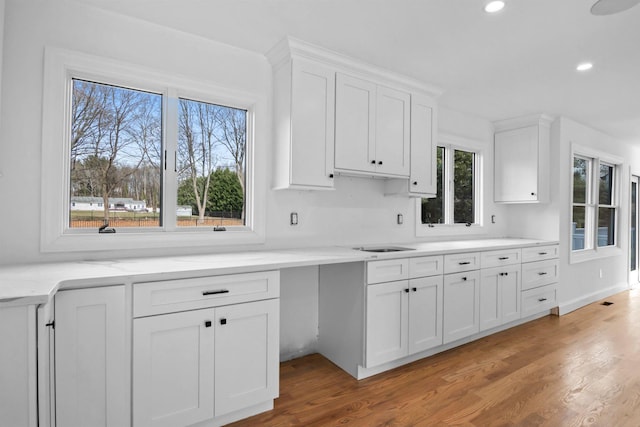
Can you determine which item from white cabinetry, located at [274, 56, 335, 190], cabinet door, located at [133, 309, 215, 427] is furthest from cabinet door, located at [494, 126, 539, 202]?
cabinet door, located at [133, 309, 215, 427]

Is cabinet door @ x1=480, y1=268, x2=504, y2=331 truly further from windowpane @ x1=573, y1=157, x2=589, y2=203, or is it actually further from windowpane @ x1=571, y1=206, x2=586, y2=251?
windowpane @ x1=573, y1=157, x2=589, y2=203

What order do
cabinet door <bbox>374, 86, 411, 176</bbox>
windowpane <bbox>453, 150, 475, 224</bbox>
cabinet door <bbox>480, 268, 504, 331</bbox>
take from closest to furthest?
cabinet door <bbox>374, 86, 411, 176</bbox>, cabinet door <bbox>480, 268, 504, 331</bbox>, windowpane <bbox>453, 150, 475, 224</bbox>

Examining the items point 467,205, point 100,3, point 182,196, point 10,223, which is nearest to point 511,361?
point 467,205

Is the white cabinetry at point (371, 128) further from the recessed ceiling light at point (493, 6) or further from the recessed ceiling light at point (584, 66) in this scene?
the recessed ceiling light at point (584, 66)

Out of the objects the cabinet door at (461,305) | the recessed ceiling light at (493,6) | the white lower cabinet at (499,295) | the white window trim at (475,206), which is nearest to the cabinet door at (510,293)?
the white lower cabinet at (499,295)

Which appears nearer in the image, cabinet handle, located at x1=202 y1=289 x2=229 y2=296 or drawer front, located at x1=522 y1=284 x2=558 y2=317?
cabinet handle, located at x1=202 y1=289 x2=229 y2=296

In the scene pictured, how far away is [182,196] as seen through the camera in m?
2.48

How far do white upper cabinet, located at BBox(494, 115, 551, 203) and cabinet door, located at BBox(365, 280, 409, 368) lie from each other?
8.24 ft

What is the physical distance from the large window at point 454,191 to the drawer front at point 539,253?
2.30 ft

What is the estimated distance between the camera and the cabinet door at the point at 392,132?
2.89m

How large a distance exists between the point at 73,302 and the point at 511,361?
3.09m

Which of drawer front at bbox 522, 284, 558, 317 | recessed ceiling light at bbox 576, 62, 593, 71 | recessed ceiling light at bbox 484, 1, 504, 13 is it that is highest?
recessed ceiling light at bbox 576, 62, 593, 71

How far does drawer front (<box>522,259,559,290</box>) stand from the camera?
12.1 ft

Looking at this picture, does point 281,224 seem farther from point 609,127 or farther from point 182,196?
point 609,127
